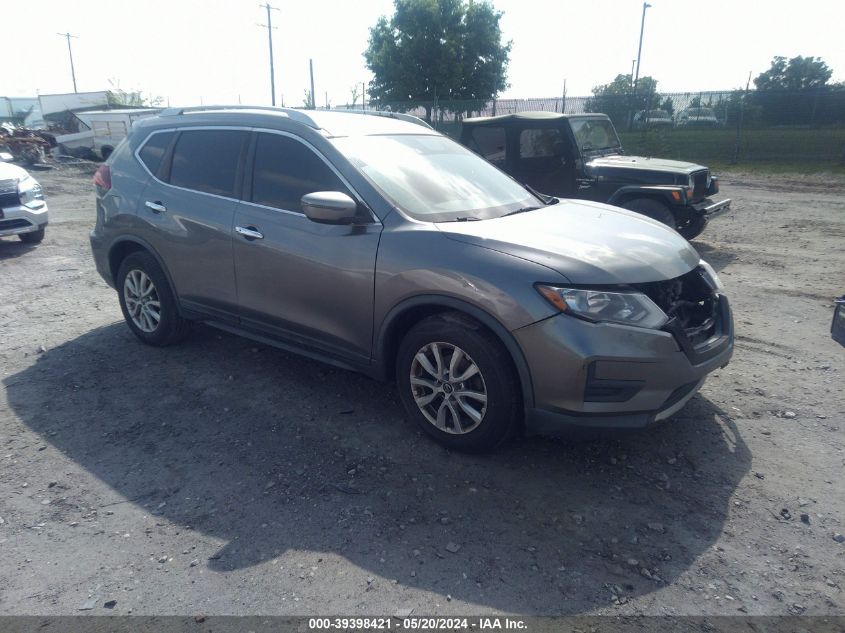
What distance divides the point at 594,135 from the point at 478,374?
6.89 metres

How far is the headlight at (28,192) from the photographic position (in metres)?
8.87

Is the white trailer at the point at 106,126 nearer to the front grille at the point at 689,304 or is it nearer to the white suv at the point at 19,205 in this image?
the white suv at the point at 19,205

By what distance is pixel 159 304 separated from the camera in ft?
16.7

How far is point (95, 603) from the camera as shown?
2590 mm

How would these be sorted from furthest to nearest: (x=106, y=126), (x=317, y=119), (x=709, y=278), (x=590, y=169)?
(x=106, y=126) → (x=590, y=169) → (x=317, y=119) → (x=709, y=278)

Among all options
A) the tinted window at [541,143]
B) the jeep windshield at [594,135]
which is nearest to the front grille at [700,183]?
the jeep windshield at [594,135]

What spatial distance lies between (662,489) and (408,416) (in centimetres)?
153

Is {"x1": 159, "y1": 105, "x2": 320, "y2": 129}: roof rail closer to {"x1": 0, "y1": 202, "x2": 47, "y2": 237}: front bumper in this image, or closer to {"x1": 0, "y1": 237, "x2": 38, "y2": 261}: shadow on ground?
{"x1": 0, "y1": 202, "x2": 47, "y2": 237}: front bumper

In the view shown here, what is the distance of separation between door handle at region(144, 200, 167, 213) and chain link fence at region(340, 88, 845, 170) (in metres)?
16.8

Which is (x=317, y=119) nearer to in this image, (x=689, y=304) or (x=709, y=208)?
(x=689, y=304)

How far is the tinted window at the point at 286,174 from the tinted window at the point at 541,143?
17.5ft

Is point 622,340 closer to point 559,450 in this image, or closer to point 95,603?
point 559,450

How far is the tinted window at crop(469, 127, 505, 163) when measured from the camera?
912 centimetres

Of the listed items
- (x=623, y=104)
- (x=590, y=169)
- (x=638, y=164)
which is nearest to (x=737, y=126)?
(x=623, y=104)
